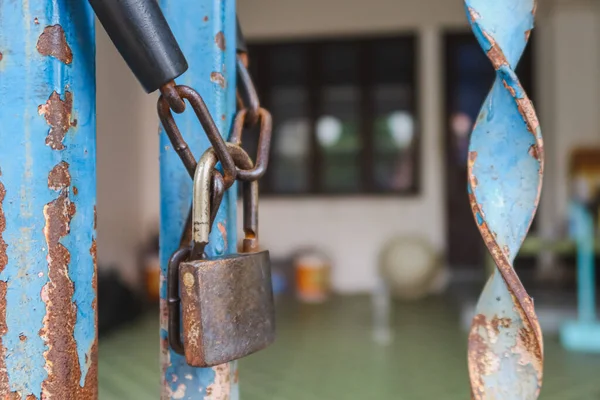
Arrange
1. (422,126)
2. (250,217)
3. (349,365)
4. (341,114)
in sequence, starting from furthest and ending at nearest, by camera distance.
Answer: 1. (341,114)
2. (422,126)
3. (349,365)
4. (250,217)

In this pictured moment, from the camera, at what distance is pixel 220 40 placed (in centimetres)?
57

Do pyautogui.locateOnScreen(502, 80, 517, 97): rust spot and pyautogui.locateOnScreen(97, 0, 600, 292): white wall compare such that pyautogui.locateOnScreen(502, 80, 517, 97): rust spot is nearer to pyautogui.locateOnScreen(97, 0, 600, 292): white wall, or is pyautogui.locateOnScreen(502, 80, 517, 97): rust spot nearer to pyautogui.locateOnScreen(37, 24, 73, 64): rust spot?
pyautogui.locateOnScreen(37, 24, 73, 64): rust spot

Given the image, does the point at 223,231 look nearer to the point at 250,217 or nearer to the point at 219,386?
the point at 250,217

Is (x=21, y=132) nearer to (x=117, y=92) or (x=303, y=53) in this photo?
(x=117, y=92)

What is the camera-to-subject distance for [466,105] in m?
5.79

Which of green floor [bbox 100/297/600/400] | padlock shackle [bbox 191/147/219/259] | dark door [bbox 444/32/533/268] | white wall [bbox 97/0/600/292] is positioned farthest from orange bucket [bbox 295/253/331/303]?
padlock shackle [bbox 191/147/219/259]

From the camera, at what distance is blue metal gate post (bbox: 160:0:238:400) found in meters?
0.56

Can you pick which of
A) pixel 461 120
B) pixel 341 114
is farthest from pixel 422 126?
pixel 341 114

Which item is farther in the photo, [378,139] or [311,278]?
[378,139]

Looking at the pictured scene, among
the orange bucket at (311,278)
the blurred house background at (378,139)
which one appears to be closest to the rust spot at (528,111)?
the blurred house background at (378,139)

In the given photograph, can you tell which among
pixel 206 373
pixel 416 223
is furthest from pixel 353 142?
pixel 206 373

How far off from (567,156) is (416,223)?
1612 mm

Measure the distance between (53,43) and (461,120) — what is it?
5675mm

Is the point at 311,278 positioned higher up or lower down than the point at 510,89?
lower down
